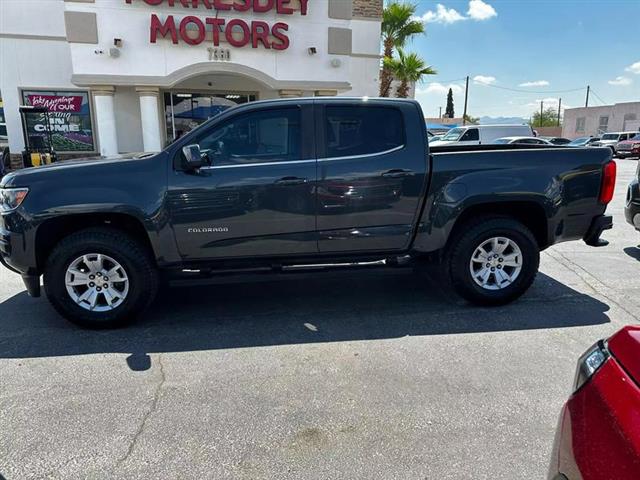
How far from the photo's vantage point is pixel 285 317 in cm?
426

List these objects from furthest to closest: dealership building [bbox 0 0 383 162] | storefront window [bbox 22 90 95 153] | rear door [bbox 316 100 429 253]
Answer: storefront window [bbox 22 90 95 153]
dealership building [bbox 0 0 383 162]
rear door [bbox 316 100 429 253]

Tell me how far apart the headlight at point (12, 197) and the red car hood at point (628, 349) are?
4173 mm

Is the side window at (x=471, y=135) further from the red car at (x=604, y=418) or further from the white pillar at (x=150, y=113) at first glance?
the red car at (x=604, y=418)

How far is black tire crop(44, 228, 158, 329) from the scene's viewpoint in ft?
12.7

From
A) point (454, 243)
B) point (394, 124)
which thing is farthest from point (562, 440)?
point (394, 124)

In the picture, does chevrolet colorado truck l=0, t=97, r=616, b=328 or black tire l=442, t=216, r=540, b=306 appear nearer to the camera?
chevrolet colorado truck l=0, t=97, r=616, b=328

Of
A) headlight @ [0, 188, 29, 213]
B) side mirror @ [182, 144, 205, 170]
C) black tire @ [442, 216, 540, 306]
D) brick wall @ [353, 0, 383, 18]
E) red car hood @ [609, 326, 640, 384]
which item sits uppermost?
brick wall @ [353, 0, 383, 18]

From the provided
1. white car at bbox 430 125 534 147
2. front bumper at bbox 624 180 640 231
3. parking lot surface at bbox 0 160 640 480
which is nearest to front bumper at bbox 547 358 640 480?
parking lot surface at bbox 0 160 640 480

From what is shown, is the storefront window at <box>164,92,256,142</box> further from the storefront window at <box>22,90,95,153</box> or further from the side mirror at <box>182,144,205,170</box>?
the side mirror at <box>182,144,205,170</box>

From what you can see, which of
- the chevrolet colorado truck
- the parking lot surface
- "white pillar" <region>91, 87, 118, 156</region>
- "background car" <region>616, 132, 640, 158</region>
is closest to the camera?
the parking lot surface

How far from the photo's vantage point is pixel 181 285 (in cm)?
499

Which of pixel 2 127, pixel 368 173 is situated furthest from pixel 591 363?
pixel 2 127

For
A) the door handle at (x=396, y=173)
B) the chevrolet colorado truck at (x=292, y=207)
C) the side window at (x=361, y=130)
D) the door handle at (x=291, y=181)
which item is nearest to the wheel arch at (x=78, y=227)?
the chevrolet colorado truck at (x=292, y=207)

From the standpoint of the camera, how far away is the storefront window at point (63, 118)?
14680mm
